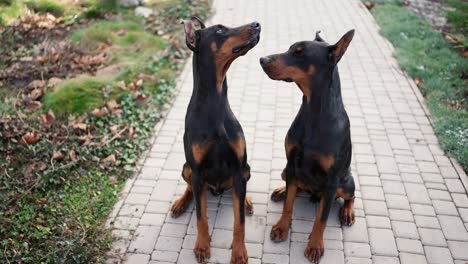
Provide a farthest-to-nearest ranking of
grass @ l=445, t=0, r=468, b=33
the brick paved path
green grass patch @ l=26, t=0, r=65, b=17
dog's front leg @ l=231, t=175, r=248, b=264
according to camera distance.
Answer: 1. green grass patch @ l=26, t=0, r=65, b=17
2. grass @ l=445, t=0, r=468, b=33
3. the brick paved path
4. dog's front leg @ l=231, t=175, r=248, b=264

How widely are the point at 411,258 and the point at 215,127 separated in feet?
7.18

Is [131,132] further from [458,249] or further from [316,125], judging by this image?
[458,249]

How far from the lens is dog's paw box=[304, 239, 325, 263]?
382 cm

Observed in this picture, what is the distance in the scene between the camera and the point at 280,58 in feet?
10.8

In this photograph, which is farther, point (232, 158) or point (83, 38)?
point (83, 38)

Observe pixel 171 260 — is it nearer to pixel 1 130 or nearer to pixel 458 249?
pixel 458 249

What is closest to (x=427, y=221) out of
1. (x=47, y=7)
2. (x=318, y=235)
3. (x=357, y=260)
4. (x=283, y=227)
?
(x=357, y=260)

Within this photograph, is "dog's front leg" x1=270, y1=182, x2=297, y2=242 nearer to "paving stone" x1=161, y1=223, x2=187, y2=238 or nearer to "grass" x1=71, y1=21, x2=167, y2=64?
"paving stone" x1=161, y1=223, x2=187, y2=238

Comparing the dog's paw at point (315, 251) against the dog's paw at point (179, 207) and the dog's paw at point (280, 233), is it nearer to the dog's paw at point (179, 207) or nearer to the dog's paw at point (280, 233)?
the dog's paw at point (280, 233)

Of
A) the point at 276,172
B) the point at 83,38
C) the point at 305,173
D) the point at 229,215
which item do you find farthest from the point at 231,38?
the point at 83,38

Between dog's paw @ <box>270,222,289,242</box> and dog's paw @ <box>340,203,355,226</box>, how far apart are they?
1.96 ft

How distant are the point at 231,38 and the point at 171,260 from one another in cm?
208

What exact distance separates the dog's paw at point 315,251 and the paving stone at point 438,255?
3.27ft

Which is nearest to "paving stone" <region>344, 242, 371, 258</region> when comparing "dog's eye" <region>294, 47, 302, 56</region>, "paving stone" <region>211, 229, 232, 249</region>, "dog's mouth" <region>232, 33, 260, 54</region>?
"paving stone" <region>211, 229, 232, 249</region>
